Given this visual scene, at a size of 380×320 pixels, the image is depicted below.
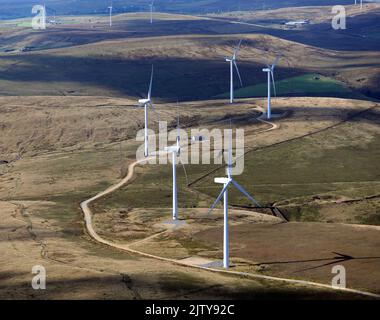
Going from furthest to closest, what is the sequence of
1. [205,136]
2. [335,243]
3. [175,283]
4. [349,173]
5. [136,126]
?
[136,126] < [205,136] < [349,173] < [335,243] < [175,283]

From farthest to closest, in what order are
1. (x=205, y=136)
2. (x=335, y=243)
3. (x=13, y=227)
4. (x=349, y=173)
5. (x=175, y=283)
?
(x=205, y=136), (x=349, y=173), (x=13, y=227), (x=335, y=243), (x=175, y=283)

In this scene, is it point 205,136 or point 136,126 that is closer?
point 205,136

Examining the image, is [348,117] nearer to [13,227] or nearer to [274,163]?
[274,163]

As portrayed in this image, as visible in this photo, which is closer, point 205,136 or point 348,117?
point 205,136

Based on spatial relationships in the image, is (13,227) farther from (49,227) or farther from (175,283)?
(175,283)
